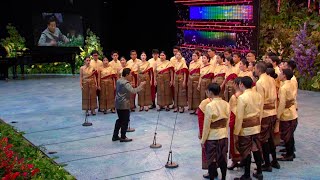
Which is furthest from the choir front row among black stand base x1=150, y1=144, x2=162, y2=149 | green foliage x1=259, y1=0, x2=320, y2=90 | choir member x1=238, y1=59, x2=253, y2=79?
green foliage x1=259, y1=0, x2=320, y2=90

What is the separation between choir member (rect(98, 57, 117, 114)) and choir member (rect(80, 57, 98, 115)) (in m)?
0.15

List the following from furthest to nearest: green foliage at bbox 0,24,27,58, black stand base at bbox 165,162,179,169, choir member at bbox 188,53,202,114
Result: green foliage at bbox 0,24,27,58 → choir member at bbox 188,53,202,114 → black stand base at bbox 165,162,179,169

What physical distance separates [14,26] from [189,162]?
12.1 m

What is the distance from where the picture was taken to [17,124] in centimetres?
853

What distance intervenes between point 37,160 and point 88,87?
3.73 metres

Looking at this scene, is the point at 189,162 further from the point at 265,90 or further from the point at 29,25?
the point at 29,25

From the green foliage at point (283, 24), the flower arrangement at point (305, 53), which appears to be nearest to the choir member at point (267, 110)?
the flower arrangement at point (305, 53)

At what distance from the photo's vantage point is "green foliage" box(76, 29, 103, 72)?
16328mm

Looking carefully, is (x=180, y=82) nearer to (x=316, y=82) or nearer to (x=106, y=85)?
(x=106, y=85)

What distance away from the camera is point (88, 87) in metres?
9.12

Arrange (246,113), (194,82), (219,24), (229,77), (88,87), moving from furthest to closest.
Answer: (219,24) < (88,87) < (194,82) < (229,77) < (246,113)

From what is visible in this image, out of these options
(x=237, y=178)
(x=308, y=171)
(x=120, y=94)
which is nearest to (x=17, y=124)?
(x=120, y=94)

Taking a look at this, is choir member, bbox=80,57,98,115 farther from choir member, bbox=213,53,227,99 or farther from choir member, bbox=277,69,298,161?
choir member, bbox=277,69,298,161

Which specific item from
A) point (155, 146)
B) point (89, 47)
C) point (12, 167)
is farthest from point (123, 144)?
point (89, 47)
